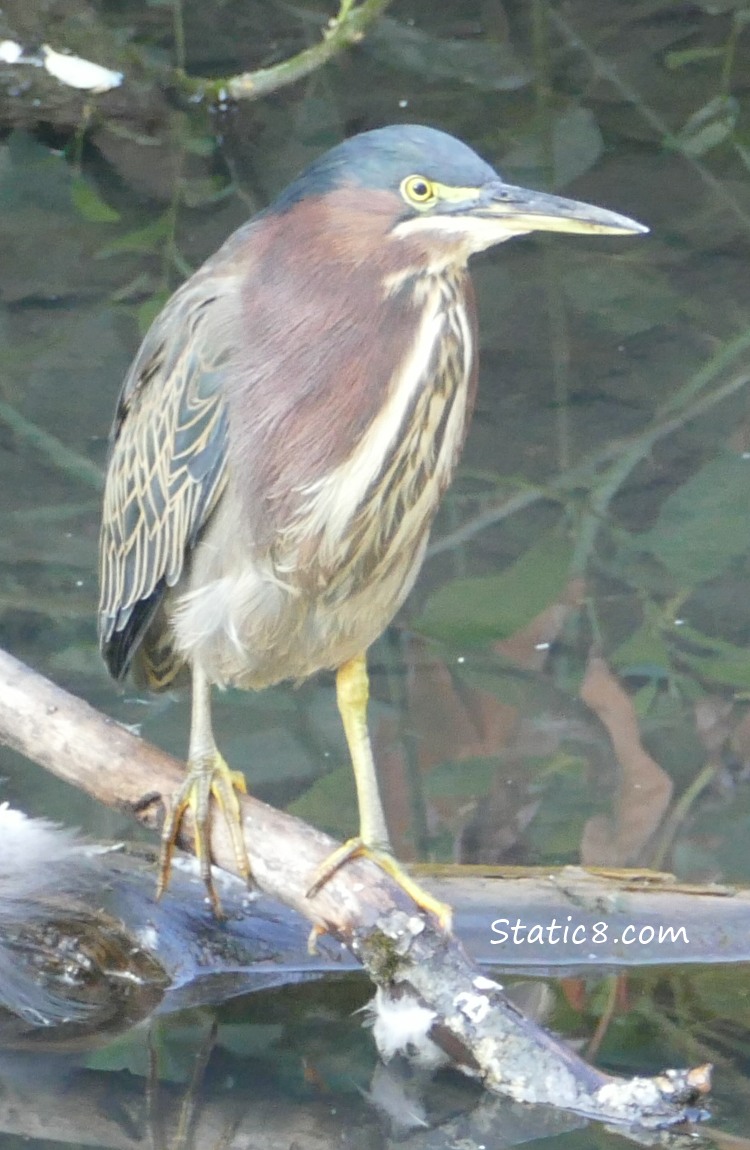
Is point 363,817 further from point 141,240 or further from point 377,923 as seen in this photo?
point 141,240

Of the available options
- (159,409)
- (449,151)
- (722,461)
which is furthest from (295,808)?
(722,461)

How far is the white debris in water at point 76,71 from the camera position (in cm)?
596

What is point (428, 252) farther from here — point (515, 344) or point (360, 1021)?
point (515, 344)

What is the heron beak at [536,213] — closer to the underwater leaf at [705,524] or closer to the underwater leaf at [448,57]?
the underwater leaf at [705,524]

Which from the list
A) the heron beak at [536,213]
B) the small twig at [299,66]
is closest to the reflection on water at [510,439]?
the small twig at [299,66]

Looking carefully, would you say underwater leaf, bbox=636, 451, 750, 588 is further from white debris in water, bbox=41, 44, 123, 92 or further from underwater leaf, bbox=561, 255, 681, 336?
white debris in water, bbox=41, 44, 123, 92

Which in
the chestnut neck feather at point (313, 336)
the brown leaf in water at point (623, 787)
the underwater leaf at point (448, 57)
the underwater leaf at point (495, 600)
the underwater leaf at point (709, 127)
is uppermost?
the underwater leaf at point (448, 57)

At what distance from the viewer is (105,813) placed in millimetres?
3037

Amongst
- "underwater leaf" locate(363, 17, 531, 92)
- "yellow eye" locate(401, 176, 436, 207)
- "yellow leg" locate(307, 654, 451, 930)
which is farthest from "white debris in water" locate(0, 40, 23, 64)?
"yellow eye" locate(401, 176, 436, 207)

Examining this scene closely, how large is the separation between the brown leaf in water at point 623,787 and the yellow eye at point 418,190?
1274mm

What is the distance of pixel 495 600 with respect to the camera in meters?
3.64

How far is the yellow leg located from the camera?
219cm

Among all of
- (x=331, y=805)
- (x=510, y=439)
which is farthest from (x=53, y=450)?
(x=331, y=805)

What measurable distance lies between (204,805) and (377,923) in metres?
0.43
